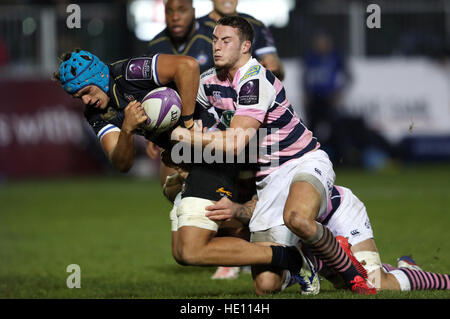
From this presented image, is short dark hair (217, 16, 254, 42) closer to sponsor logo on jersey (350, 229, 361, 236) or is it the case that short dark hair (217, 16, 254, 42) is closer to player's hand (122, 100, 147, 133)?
player's hand (122, 100, 147, 133)

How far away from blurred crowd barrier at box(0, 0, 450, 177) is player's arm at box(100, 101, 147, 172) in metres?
10.3

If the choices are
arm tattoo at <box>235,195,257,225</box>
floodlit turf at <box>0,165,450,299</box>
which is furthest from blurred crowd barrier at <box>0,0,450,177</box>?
arm tattoo at <box>235,195,257,225</box>

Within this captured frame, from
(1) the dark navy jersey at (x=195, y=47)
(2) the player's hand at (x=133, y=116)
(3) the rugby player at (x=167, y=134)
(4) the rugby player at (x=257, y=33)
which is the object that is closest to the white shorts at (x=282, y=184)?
(3) the rugby player at (x=167, y=134)

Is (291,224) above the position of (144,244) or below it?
above

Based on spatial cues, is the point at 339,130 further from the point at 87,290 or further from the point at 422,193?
the point at 87,290

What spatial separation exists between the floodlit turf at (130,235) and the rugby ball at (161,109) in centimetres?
129

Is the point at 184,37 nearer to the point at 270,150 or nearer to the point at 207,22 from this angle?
the point at 207,22

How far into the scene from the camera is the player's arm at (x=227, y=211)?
20.0 ft

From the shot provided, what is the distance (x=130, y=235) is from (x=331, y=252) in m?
4.68

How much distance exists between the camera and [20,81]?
17.2 m

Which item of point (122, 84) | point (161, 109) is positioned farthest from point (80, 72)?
point (161, 109)

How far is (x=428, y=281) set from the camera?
19.6ft
